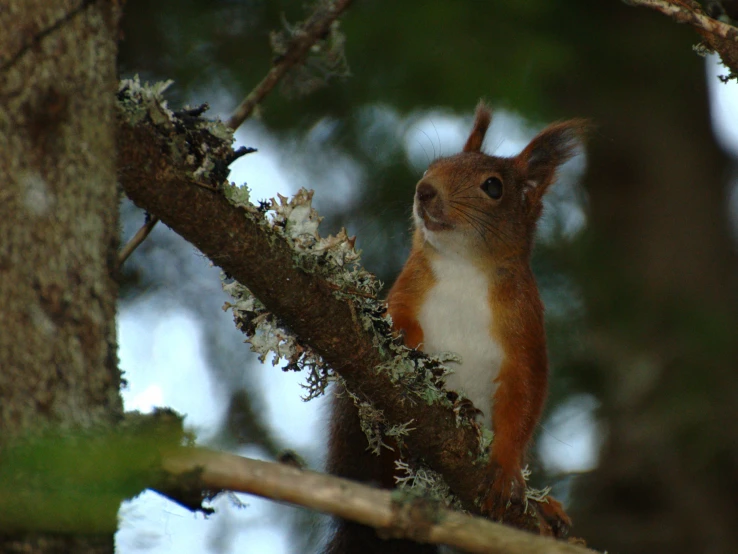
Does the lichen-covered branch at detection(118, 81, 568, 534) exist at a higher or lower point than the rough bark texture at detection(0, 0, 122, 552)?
higher

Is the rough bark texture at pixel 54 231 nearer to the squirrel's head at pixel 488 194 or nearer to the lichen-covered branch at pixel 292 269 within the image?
the lichen-covered branch at pixel 292 269

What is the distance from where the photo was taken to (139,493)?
909 mm

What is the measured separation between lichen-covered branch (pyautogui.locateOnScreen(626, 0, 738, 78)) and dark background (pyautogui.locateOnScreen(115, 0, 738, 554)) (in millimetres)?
1297

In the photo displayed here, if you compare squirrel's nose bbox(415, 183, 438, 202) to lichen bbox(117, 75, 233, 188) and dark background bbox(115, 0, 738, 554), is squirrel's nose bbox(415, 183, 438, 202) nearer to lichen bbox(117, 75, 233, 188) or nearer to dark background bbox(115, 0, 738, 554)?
dark background bbox(115, 0, 738, 554)

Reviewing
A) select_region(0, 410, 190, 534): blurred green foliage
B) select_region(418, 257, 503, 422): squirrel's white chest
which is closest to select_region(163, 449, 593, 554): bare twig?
select_region(0, 410, 190, 534): blurred green foliage

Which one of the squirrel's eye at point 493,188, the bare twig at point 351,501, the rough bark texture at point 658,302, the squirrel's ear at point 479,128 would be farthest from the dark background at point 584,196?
the bare twig at point 351,501

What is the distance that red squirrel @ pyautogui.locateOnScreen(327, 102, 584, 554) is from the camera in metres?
2.64

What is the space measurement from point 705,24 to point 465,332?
4.39 ft

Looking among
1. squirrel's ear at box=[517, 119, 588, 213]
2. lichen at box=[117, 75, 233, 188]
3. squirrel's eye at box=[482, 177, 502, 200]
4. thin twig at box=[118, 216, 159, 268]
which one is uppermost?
squirrel's ear at box=[517, 119, 588, 213]

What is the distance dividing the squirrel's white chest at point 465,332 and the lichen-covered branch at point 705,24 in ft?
4.14

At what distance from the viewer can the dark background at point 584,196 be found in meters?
3.51

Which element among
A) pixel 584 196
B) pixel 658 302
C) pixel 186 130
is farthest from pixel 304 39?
pixel 584 196

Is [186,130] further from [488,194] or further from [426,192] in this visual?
[488,194]

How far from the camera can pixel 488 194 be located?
10.0 feet
